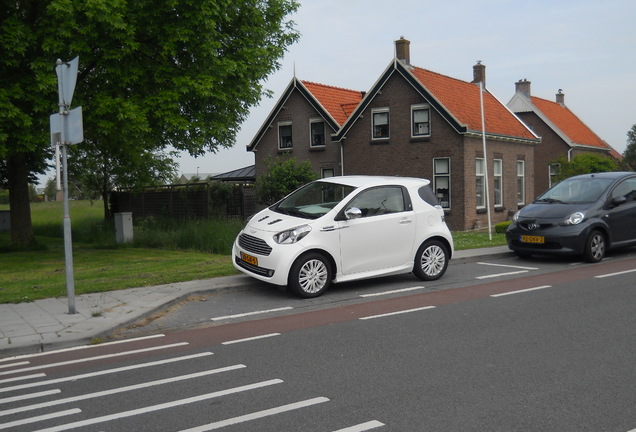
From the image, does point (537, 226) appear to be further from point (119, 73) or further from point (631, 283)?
point (119, 73)

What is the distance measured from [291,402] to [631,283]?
25.0 ft

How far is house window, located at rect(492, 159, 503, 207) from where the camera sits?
30609 mm

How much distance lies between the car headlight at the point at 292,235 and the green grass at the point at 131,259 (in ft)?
7.41

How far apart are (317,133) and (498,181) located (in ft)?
32.5

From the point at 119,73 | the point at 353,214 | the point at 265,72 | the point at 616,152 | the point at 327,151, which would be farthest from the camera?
the point at 616,152

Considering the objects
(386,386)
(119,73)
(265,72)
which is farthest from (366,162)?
(386,386)

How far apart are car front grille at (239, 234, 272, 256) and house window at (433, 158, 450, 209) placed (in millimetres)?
19683

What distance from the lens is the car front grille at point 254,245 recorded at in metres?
9.42

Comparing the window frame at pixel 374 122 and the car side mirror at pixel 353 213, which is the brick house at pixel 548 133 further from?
the car side mirror at pixel 353 213

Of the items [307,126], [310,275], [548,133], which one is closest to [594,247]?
[310,275]

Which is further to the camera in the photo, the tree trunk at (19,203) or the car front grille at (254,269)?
the tree trunk at (19,203)

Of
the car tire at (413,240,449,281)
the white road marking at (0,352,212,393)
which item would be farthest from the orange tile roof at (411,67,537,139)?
the white road marking at (0,352,212,393)

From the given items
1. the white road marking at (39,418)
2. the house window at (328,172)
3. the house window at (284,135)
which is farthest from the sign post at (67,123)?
the house window at (284,135)

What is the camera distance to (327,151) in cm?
3334
